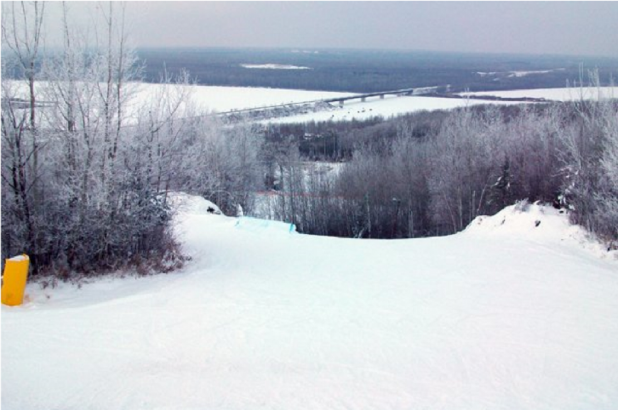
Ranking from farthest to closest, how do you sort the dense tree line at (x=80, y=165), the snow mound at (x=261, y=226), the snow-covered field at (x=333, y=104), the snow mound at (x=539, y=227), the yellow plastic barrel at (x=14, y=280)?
the snow-covered field at (x=333, y=104), the snow mound at (x=261, y=226), the snow mound at (x=539, y=227), the dense tree line at (x=80, y=165), the yellow plastic barrel at (x=14, y=280)

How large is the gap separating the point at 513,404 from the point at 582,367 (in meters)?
1.60

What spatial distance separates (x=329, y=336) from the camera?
295 inches

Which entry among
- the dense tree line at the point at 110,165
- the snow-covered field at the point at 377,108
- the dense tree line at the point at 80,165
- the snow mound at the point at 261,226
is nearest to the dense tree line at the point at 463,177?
the dense tree line at the point at 110,165

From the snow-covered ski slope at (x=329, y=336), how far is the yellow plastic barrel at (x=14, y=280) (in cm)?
25

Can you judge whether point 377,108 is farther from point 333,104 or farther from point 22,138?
point 22,138

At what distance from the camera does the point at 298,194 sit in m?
34.6

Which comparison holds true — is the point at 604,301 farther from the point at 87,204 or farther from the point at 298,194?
the point at 298,194

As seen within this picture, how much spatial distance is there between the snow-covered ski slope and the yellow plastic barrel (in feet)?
0.83

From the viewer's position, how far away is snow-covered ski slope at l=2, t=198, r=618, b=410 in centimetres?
566

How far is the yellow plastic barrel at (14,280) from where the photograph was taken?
320 inches

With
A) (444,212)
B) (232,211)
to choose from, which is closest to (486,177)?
(444,212)

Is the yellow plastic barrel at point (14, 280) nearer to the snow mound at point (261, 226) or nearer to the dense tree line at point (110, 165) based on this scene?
the dense tree line at point (110, 165)

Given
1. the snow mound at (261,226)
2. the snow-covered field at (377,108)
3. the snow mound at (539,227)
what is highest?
the snow-covered field at (377,108)

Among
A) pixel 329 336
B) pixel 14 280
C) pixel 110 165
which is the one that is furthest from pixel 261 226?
pixel 329 336
